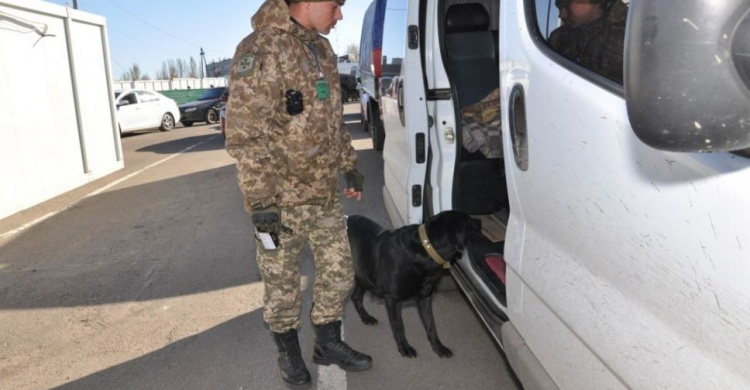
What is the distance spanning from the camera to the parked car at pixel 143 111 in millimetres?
17234

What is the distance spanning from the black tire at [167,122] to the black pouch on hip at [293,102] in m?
18.2

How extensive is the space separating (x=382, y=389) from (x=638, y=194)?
1.93 meters

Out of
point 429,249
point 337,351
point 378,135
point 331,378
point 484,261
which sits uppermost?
point 378,135

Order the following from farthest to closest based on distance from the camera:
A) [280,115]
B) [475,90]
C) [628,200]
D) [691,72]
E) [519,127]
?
[475,90]
[280,115]
[519,127]
[628,200]
[691,72]

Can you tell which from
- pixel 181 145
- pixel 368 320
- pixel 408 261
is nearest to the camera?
pixel 408 261

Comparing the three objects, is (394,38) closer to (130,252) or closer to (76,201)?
(130,252)

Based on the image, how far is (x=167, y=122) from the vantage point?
19547mm

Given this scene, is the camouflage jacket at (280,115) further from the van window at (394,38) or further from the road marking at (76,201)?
the road marking at (76,201)

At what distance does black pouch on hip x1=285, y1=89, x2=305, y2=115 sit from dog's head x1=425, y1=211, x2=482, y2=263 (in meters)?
0.90

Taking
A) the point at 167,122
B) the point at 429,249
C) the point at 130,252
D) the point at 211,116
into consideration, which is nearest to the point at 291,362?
the point at 429,249

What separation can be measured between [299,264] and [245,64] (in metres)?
1.02

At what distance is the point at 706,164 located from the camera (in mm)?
1100

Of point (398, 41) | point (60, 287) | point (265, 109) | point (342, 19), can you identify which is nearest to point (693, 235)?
point (265, 109)

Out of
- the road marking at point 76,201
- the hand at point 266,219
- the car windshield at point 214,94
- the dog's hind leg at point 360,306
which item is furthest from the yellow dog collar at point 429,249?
the car windshield at point 214,94
